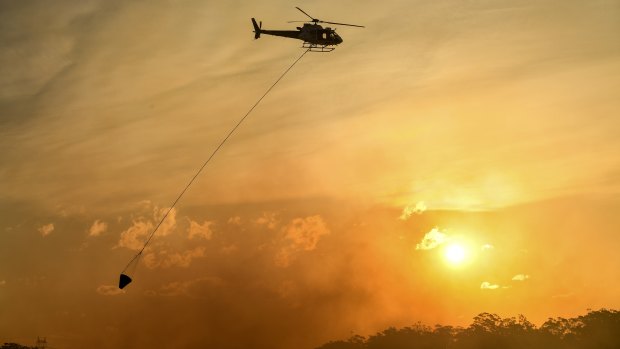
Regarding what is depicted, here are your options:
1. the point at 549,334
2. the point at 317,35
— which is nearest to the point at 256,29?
the point at 317,35

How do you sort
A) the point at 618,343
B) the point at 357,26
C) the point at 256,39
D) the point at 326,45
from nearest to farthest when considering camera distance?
the point at 357,26 → the point at 326,45 → the point at 256,39 → the point at 618,343

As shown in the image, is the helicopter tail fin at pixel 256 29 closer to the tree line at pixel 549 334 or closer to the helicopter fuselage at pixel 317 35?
the helicopter fuselage at pixel 317 35

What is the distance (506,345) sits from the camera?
187000 mm

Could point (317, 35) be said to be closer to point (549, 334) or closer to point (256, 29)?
point (256, 29)

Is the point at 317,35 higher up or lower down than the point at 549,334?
higher up

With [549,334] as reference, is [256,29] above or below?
above

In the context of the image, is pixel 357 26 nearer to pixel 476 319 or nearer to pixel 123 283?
pixel 123 283

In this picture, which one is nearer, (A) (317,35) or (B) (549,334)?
(A) (317,35)

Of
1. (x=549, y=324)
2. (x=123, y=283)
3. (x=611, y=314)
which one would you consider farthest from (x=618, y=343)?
(x=123, y=283)

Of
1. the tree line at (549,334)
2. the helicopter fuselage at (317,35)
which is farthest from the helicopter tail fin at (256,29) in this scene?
the tree line at (549,334)

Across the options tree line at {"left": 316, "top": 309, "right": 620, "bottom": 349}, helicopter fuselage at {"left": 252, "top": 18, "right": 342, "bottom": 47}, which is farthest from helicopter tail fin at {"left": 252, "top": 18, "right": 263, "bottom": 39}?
tree line at {"left": 316, "top": 309, "right": 620, "bottom": 349}

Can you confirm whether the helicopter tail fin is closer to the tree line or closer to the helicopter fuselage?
the helicopter fuselage

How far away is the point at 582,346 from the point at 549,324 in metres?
17.1

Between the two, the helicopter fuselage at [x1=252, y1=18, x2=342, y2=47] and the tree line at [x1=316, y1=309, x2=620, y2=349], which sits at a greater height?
the helicopter fuselage at [x1=252, y1=18, x2=342, y2=47]
